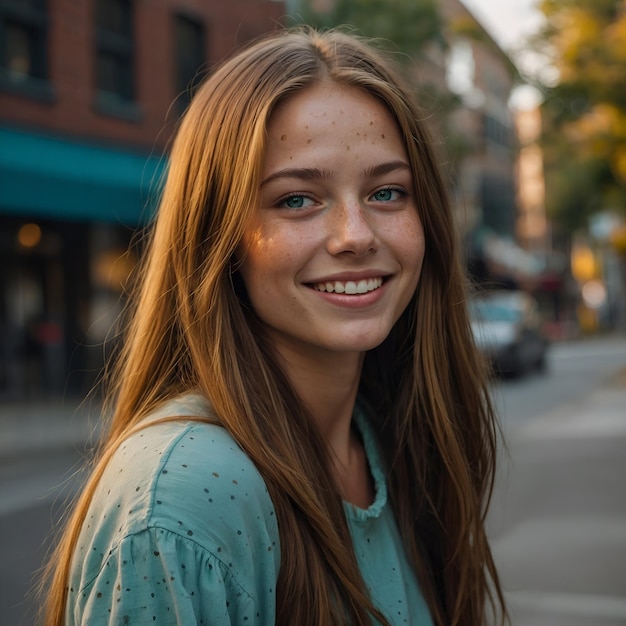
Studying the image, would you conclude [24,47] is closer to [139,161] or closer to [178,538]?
[139,161]

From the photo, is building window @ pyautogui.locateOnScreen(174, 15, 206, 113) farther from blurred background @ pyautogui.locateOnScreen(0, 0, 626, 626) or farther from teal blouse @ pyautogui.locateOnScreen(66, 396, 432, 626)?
teal blouse @ pyautogui.locateOnScreen(66, 396, 432, 626)

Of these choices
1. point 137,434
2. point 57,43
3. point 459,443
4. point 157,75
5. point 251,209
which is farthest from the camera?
point 157,75

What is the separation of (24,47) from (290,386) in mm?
13908

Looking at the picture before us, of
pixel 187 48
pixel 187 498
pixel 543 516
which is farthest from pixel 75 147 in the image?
pixel 187 498

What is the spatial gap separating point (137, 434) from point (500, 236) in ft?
140

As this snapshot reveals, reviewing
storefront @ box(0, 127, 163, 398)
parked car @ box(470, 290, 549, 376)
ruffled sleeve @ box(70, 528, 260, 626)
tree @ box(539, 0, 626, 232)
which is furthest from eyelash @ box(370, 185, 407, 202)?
parked car @ box(470, 290, 549, 376)

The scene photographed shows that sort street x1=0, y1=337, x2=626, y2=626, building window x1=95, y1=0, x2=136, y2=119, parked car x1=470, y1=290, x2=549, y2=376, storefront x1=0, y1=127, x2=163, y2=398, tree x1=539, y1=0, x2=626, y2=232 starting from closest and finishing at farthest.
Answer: street x1=0, y1=337, x2=626, y2=626 → storefront x1=0, y1=127, x2=163, y2=398 → building window x1=95, y1=0, x2=136, y2=119 → tree x1=539, y1=0, x2=626, y2=232 → parked car x1=470, y1=290, x2=549, y2=376

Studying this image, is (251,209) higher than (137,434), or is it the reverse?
(251,209)

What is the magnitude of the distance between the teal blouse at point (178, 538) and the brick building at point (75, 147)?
11895 mm

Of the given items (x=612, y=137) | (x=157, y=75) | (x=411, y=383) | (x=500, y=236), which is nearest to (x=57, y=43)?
(x=157, y=75)

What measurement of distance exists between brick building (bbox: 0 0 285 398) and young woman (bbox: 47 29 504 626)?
11.4 metres

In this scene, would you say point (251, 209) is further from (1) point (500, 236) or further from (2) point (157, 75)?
(1) point (500, 236)

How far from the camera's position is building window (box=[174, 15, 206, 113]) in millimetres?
16781

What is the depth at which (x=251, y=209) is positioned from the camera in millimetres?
1456
